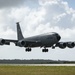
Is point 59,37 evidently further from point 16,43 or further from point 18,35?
point 18,35

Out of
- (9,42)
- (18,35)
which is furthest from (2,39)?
(18,35)

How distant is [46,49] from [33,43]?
5039 millimetres

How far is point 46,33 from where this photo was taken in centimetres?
9912
